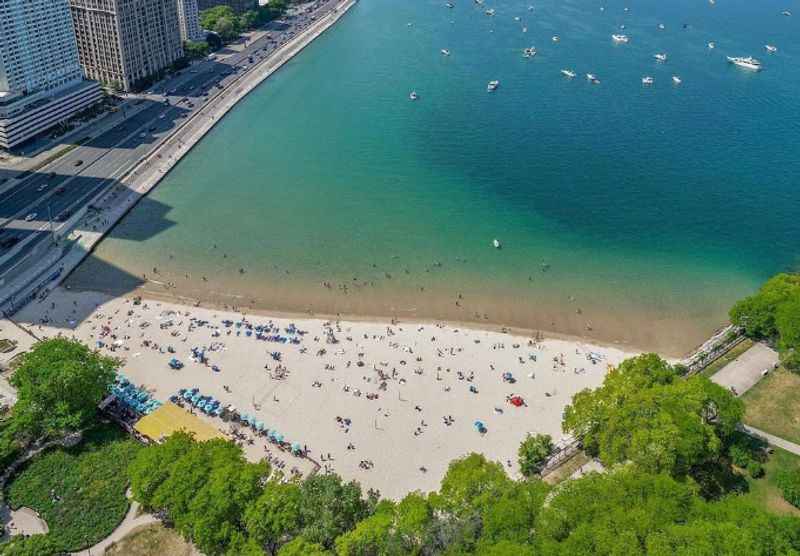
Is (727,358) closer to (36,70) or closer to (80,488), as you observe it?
(80,488)

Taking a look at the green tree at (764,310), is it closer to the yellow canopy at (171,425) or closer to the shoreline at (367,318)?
the shoreline at (367,318)

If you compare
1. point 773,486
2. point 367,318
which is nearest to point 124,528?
point 367,318

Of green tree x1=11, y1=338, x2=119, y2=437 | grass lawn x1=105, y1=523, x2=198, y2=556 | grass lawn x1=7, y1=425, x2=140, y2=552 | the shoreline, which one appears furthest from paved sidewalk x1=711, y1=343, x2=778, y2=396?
green tree x1=11, y1=338, x2=119, y2=437

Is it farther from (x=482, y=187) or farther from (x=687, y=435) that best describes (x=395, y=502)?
(x=482, y=187)

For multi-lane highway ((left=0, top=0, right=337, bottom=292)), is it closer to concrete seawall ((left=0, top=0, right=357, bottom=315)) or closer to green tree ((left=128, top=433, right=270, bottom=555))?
concrete seawall ((left=0, top=0, right=357, bottom=315))

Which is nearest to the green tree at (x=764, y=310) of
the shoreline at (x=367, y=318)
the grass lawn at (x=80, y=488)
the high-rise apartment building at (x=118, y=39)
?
the shoreline at (x=367, y=318)

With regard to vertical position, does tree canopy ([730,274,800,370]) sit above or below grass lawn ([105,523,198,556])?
above
